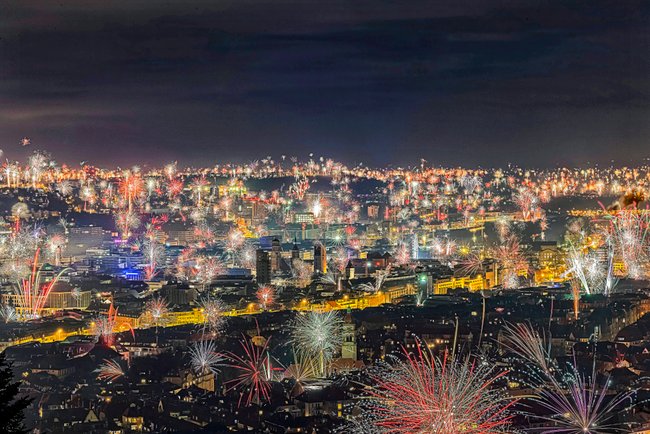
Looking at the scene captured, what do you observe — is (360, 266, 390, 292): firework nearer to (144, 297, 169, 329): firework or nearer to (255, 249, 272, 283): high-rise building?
(255, 249, 272, 283): high-rise building

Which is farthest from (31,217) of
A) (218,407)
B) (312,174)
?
(218,407)

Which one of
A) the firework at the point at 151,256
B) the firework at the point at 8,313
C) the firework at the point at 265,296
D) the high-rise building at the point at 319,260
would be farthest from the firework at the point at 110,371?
the high-rise building at the point at 319,260

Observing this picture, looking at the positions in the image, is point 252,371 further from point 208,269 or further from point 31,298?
point 208,269

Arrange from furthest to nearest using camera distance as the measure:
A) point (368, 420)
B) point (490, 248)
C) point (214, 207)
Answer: point (214, 207) → point (490, 248) → point (368, 420)

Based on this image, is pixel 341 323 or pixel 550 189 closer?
pixel 341 323

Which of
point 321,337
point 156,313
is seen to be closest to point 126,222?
point 156,313

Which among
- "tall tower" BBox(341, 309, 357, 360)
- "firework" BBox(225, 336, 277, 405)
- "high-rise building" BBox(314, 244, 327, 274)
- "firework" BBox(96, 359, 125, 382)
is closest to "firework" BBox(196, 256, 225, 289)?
"high-rise building" BBox(314, 244, 327, 274)

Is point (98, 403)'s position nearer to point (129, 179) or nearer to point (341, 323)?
point (341, 323)
